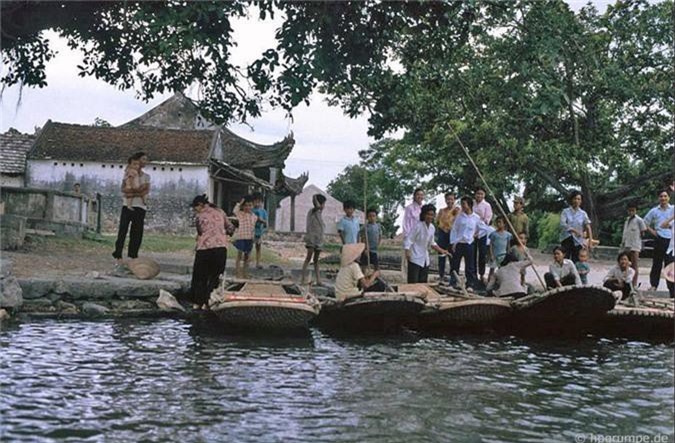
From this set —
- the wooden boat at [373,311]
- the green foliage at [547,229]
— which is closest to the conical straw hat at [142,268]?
the wooden boat at [373,311]

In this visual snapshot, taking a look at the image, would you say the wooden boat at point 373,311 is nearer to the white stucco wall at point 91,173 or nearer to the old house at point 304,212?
the white stucco wall at point 91,173

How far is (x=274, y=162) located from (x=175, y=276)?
55.0ft

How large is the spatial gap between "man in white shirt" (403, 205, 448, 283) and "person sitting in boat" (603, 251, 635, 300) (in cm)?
249

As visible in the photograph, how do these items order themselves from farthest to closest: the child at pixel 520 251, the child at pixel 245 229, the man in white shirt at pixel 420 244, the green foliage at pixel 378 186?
the green foliage at pixel 378 186, the child at pixel 245 229, the man in white shirt at pixel 420 244, the child at pixel 520 251

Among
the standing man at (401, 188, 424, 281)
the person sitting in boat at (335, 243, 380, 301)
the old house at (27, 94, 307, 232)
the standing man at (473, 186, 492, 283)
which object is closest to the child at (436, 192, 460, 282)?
the standing man at (473, 186, 492, 283)

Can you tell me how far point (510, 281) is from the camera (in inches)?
402

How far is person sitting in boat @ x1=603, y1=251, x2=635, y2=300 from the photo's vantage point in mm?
10234

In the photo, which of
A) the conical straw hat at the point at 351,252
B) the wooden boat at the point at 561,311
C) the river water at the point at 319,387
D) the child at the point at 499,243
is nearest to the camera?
the river water at the point at 319,387

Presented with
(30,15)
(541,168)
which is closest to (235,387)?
(30,15)

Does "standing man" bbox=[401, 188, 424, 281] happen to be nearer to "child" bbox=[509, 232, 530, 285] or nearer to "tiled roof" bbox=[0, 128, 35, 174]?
"child" bbox=[509, 232, 530, 285]

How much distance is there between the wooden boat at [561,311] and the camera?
352 inches

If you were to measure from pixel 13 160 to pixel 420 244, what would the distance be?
855 inches

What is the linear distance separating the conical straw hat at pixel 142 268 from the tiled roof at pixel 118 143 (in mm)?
16390

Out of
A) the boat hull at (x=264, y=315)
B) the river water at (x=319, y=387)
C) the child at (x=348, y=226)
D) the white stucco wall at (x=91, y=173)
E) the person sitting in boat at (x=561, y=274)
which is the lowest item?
the river water at (x=319, y=387)
